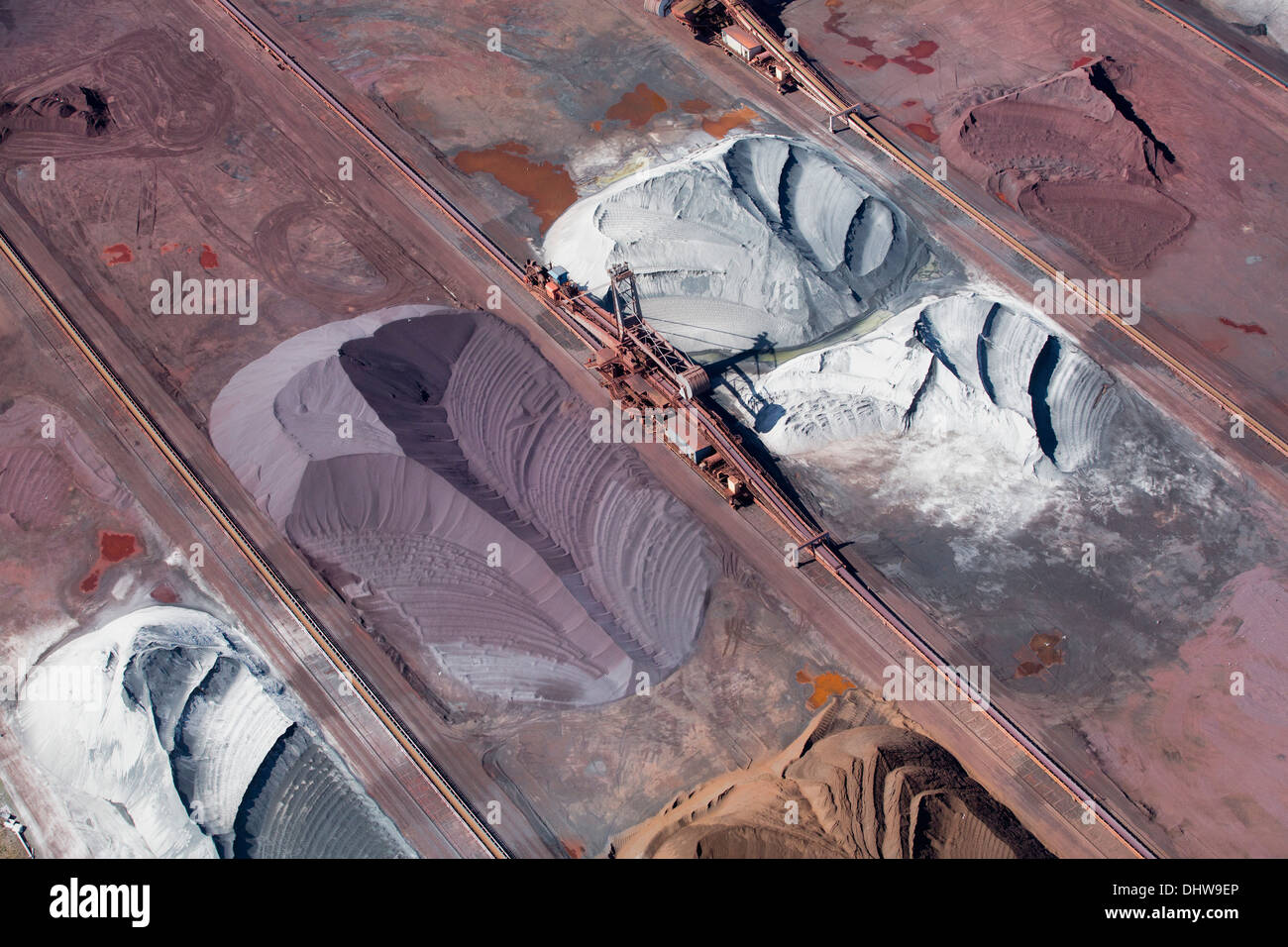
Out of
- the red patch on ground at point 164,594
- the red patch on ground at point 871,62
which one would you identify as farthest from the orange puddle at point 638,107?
the red patch on ground at point 164,594

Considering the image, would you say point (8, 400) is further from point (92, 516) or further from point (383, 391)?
point (383, 391)

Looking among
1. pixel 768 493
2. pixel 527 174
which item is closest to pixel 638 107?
pixel 527 174

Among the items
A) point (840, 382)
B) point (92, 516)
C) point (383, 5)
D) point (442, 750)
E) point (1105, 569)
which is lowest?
point (442, 750)

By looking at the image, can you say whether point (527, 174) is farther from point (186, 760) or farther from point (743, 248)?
point (186, 760)

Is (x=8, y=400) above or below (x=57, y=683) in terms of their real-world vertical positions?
above

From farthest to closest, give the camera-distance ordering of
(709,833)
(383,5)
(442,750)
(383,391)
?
(383,5), (383,391), (442,750), (709,833)

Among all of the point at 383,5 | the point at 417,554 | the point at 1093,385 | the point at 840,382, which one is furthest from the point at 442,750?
the point at 383,5

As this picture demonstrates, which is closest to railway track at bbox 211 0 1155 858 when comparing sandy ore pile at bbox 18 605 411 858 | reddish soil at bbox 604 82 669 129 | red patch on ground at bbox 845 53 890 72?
red patch on ground at bbox 845 53 890 72
